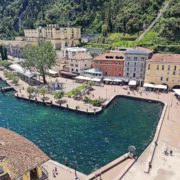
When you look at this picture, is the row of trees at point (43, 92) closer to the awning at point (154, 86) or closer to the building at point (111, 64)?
the building at point (111, 64)

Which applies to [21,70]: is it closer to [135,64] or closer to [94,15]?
[135,64]

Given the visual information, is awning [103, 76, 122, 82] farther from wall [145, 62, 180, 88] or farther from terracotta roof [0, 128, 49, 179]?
terracotta roof [0, 128, 49, 179]

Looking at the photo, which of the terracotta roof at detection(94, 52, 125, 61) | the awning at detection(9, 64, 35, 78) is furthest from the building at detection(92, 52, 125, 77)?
the awning at detection(9, 64, 35, 78)

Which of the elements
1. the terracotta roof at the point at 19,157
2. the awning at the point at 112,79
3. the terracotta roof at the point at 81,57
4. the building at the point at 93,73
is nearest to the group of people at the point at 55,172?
the terracotta roof at the point at 19,157

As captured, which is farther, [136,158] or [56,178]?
[136,158]

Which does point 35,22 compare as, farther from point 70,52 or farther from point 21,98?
point 21,98

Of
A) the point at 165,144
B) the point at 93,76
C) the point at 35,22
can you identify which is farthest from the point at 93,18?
the point at 165,144
